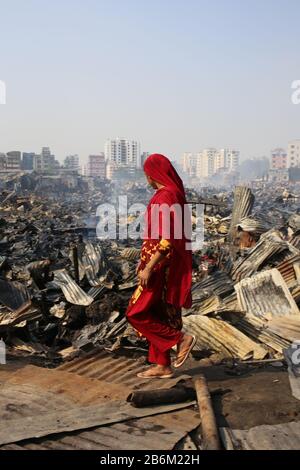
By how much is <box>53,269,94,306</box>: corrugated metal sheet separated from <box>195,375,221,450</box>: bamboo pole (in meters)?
2.19

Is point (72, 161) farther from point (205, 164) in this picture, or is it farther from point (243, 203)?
point (243, 203)

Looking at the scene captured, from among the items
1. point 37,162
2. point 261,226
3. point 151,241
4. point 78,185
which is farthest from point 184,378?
point 37,162

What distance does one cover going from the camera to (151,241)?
3369 millimetres

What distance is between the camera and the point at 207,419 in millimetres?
2594

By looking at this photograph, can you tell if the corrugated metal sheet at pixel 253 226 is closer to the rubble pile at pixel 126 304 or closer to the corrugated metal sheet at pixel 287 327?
the rubble pile at pixel 126 304

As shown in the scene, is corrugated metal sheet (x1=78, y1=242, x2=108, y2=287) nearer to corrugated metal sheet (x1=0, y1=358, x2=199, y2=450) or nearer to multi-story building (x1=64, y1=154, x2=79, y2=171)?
corrugated metal sheet (x1=0, y1=358, x2=199, y2=450)

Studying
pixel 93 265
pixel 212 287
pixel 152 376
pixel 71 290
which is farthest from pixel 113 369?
pixel 93 265

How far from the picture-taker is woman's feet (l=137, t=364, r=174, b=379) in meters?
3.36

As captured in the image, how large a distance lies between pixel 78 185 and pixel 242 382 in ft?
145

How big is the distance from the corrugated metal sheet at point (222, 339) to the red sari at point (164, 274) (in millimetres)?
825

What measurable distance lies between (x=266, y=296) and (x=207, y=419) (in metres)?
2.60

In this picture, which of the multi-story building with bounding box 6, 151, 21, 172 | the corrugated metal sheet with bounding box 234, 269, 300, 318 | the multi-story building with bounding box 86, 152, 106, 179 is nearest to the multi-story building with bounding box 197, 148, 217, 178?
the multi-story building with bounding box 86, 152, 106, 179

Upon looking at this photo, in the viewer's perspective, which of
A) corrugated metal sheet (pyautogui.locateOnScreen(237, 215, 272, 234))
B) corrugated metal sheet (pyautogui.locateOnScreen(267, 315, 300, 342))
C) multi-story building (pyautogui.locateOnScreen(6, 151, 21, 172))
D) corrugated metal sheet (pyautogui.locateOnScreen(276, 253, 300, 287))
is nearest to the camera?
corrugated metal sheet (pyautogui.locateOnScreen(267, 315, 300, 342))
